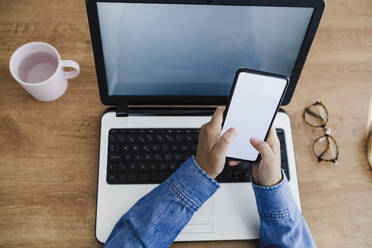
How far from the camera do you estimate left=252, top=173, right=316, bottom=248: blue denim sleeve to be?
589 mm

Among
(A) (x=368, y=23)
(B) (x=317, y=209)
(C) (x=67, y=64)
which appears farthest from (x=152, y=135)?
(A) (x=368, y=23)

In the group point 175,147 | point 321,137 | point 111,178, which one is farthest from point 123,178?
point 321,137

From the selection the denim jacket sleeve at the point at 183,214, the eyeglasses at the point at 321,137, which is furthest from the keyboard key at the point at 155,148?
the eyeglasses at the point at 321,137

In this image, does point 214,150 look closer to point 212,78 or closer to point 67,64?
point 212,78

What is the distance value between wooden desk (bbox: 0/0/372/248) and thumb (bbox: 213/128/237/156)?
0.21 m

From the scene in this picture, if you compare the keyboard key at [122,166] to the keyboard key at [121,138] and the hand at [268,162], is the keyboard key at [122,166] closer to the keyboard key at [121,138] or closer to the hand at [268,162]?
the keyboard key at [121,138]

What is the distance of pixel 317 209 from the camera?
2.19 feet

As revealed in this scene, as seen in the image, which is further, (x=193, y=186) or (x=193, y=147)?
(x=193, y=147)

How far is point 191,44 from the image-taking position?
0.58 meters

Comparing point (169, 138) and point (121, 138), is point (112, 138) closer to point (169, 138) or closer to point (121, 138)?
point (121, 138)

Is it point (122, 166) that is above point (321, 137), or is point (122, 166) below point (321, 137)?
below

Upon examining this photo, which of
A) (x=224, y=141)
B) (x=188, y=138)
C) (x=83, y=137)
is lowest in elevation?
(x=83, y=137)

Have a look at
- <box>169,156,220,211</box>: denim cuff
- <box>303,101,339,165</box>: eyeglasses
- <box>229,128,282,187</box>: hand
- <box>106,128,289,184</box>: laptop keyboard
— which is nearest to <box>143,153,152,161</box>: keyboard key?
<box>106,128,289,184</box>: laptop keyboard

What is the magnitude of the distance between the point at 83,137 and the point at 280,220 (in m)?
0.44
